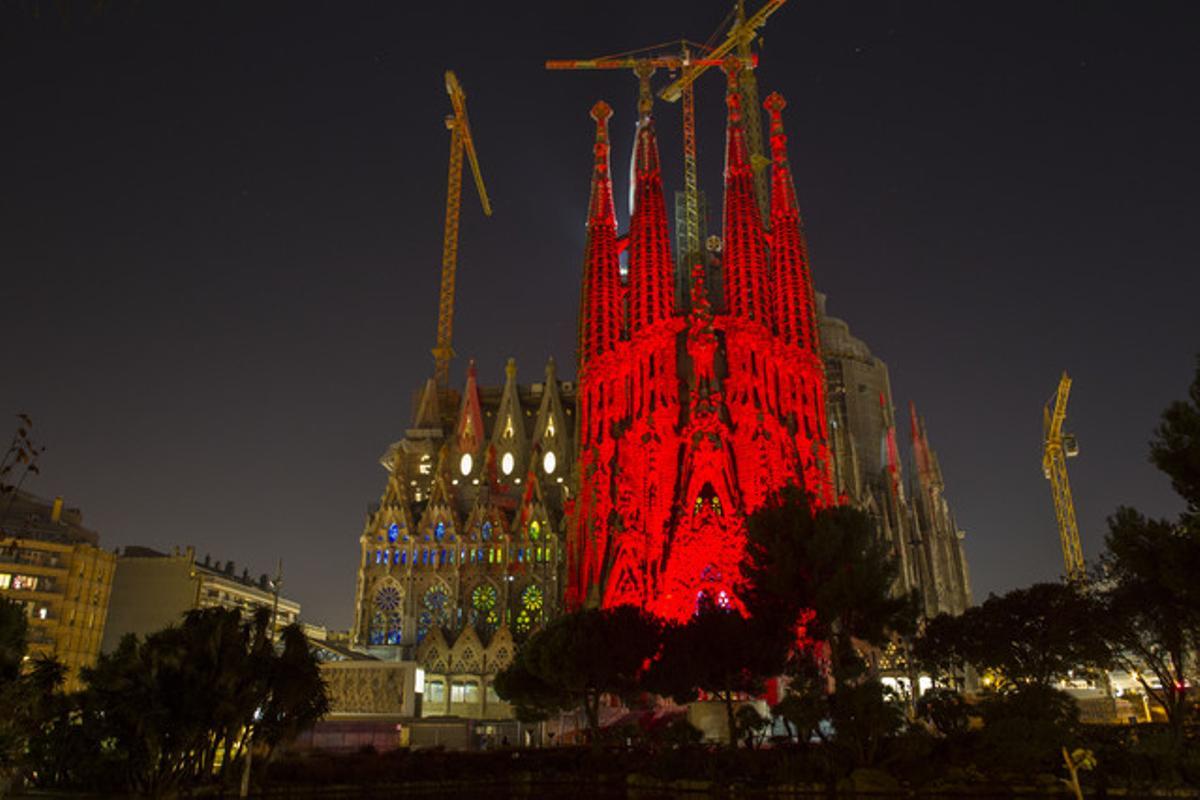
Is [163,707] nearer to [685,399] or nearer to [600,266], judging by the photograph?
[685,399]

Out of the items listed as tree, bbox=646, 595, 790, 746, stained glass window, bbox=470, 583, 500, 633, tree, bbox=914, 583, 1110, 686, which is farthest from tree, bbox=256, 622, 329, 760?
stained glass window, bbox=470, 583, 500, 633

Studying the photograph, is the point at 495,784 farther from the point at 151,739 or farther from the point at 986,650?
the point at 986,650

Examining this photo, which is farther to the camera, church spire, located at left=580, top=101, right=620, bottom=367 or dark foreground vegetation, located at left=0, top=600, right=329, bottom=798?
church spire, located at left=580, top=101, right=620, bottom=367

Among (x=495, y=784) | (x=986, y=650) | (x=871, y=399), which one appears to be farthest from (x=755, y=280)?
(x=495, y=784)

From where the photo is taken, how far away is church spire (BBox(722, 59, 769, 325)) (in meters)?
88.4

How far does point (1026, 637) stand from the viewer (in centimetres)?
4897

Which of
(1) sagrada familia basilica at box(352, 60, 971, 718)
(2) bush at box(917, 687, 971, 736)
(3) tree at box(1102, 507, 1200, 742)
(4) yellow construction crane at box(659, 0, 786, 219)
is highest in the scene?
(4) yellow construction crane at box(659, 0, 786, 219)

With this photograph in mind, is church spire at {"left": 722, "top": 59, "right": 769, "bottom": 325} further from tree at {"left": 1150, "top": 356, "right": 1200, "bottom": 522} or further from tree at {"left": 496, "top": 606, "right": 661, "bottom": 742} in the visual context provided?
tree at {"left": 1150, "top": 356, "right": 1200, "bottom": 522}

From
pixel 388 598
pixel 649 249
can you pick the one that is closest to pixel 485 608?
pixel 388 598

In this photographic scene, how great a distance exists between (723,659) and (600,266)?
2277 inches

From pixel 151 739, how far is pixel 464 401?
7761 centimetres

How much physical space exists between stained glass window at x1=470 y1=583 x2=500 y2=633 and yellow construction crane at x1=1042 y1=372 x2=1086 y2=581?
271 ft

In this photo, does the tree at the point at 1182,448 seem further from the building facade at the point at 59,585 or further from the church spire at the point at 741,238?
the building facade at the point at 59,585

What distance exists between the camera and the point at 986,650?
163 feet
